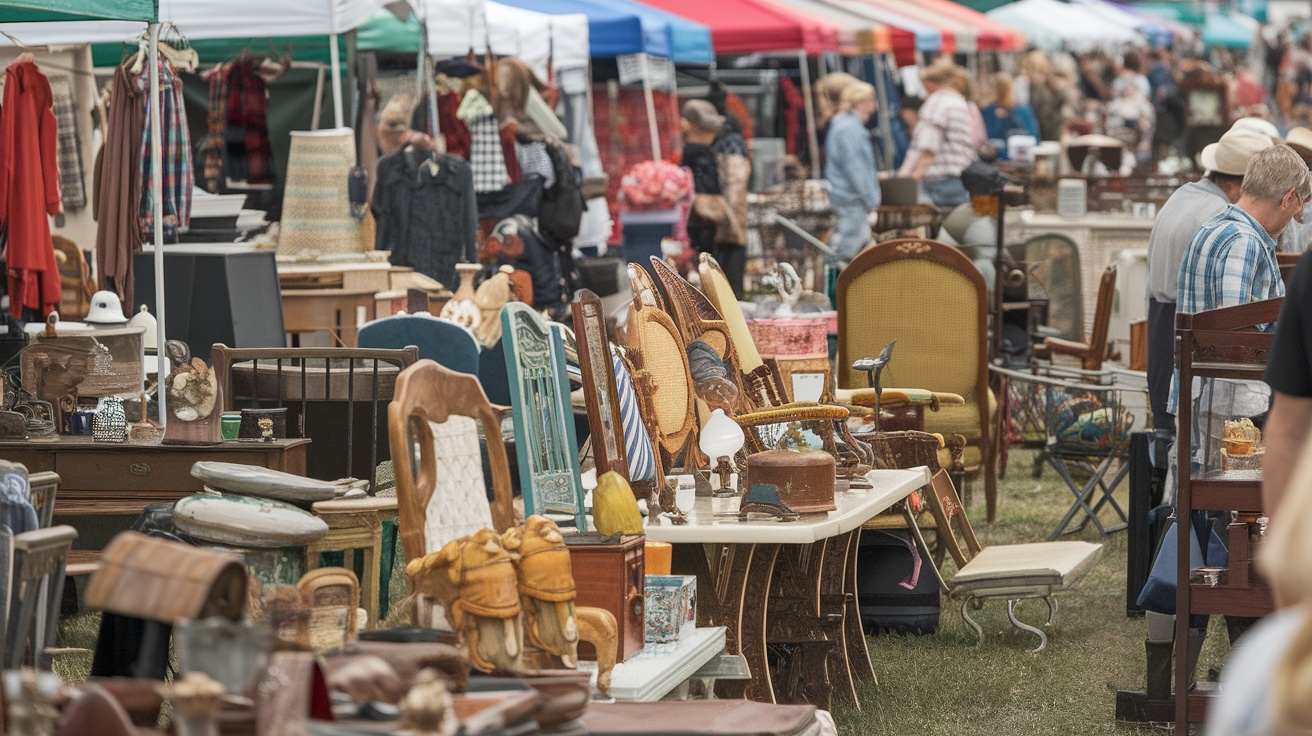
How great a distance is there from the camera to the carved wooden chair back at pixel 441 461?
377 cm

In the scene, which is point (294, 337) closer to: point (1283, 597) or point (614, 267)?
point (614, 267)

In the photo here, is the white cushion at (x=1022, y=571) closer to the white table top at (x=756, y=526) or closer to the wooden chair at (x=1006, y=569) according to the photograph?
the wooden chair at (x=1006, y=569)

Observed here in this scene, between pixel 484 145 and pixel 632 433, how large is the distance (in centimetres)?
753

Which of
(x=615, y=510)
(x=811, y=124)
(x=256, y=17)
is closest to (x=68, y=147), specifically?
(x=256, y=17)

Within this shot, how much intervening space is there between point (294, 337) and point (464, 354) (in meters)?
3.24

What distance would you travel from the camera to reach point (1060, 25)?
90.5 ft

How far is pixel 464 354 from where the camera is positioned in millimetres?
6801

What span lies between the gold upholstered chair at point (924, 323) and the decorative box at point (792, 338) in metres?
0.15

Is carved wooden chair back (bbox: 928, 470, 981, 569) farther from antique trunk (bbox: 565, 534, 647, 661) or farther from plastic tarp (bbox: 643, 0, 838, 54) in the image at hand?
plastic tarp (bbox: 643, 0, 838, 54)

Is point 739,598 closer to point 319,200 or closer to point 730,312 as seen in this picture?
point 730,312

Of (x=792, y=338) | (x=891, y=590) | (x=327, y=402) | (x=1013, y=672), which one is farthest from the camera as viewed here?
(x=792, y=338)

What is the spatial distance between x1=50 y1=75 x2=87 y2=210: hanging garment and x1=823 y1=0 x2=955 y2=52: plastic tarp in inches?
398

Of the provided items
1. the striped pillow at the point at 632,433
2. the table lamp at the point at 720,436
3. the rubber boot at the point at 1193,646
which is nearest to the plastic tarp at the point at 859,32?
the table lamp at the point at 720,436

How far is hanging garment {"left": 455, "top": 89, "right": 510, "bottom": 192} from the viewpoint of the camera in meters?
12.1
